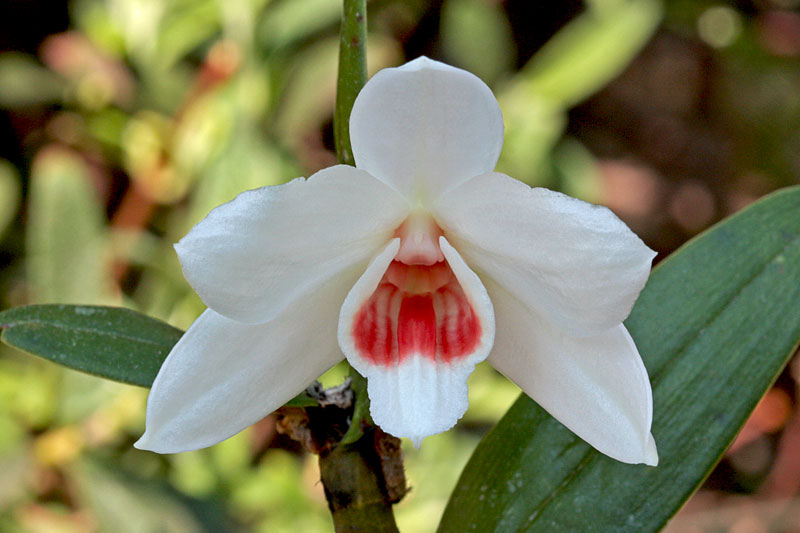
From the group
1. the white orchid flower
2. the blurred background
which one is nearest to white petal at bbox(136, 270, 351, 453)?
the white orchid flower

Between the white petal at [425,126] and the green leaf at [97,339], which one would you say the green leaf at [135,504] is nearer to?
the green leaf at [97,339]

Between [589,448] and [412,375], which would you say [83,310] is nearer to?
[412,375]

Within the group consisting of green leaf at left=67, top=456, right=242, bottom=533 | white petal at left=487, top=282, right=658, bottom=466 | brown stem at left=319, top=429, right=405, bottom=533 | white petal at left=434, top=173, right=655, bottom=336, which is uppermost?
white petal at left=434, top=173, right=655, bottom=336

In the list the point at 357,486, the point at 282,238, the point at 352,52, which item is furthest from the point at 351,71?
the point at 357,486

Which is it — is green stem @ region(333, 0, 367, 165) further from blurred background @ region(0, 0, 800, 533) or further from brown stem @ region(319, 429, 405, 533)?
blurred background @ region(0, 0, 800, 533)

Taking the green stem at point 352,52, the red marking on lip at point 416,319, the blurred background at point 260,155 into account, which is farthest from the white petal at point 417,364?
the blurred background at point 260,155

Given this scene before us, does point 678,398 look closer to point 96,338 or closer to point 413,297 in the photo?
point 413,297
